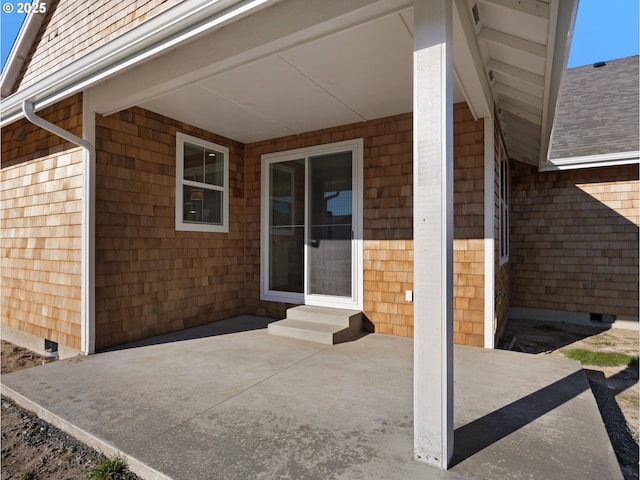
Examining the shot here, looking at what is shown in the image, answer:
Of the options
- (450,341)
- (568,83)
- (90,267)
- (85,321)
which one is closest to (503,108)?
(450,341)

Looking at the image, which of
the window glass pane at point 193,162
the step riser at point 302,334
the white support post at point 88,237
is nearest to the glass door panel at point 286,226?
the step riser at point 302,334

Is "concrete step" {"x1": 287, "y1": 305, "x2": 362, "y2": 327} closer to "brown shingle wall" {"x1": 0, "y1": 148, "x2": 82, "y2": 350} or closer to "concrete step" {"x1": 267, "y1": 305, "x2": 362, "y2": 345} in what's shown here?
"concrete step" {"x1": 267, "y1": 305, "x2": 362, "y2": 345}

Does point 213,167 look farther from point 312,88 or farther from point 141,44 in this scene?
point 141,44

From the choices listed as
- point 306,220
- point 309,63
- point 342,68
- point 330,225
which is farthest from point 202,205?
point 342,68

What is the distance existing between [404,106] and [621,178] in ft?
15.0

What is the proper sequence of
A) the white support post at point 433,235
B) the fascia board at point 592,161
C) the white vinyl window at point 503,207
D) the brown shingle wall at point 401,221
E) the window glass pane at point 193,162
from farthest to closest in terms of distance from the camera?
the fascia board at point 592,161
the white vinyl window at point 503,207
the window glass pane at point 193,162
the brown shingle wall at point 401,221
the white support post at point 433,235

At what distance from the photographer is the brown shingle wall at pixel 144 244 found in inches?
151

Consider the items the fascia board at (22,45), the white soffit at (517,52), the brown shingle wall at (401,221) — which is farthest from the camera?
the fascia board at (22,45)

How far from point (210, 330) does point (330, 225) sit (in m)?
2.16

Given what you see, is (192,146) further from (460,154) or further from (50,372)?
(460,154)

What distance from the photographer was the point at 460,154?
4.00 m

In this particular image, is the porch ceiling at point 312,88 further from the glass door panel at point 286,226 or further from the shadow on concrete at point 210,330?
the shadow on concrete at point 210,330

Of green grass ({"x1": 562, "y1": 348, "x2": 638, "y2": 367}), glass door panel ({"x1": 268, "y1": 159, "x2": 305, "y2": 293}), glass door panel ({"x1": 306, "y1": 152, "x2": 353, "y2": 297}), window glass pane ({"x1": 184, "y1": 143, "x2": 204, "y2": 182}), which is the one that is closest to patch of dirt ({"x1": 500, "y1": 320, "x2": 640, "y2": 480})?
green grass ({"x1": 562, "y1": 348, "x2": 638, "y2": 367})

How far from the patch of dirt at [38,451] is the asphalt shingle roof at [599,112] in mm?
7437
